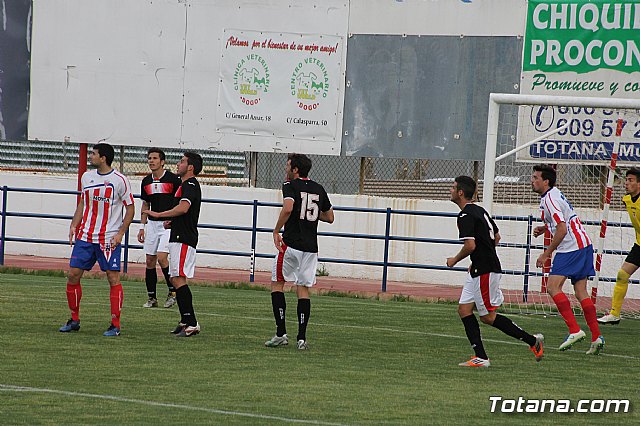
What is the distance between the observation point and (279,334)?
13.0 m

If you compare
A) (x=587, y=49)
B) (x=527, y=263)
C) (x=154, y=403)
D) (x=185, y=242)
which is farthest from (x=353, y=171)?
(x=154, y=403)

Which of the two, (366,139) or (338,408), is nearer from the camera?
(338,408)

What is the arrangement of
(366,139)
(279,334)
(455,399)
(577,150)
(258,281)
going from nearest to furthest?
(455,399) → (279,334) → (577,150) → (258,281) → (366,139)

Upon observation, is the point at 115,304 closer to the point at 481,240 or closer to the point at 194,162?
the point at 194,162

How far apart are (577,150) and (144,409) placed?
1291 cm

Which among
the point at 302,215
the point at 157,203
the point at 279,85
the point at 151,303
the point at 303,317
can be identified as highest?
the point at 279,85

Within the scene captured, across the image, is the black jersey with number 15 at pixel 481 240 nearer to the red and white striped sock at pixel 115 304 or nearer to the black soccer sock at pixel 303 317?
the black soccer sock at pixel 303 317

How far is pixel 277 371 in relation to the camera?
11023 millimetres

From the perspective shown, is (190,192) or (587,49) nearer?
(190,192)

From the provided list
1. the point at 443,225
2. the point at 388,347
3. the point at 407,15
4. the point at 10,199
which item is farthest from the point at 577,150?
the point at 10,199

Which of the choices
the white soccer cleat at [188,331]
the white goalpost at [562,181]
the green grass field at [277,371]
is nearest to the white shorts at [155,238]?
the green grass field at [277,371]

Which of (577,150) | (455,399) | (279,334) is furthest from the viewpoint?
(577,150)

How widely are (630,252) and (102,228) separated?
748cm

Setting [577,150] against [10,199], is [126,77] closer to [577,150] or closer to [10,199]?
[10,199]
